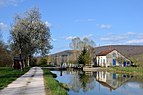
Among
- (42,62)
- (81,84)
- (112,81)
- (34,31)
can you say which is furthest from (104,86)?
(42,62)

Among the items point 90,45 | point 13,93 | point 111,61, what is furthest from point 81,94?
point 90,45

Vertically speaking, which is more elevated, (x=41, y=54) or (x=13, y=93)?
(x=41, y=54)

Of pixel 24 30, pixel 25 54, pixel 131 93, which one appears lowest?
pixel 131 93

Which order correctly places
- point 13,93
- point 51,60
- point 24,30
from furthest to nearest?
point 51,60 < point 24,30 < point 13,93

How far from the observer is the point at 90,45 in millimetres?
102188

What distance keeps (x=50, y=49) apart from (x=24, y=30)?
29.3ft

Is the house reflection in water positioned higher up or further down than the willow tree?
further down

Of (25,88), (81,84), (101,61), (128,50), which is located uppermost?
(128,50)

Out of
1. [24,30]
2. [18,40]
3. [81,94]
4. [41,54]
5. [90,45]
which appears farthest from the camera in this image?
[90,45]

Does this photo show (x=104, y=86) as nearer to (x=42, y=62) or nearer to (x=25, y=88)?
(x=25, y=88)

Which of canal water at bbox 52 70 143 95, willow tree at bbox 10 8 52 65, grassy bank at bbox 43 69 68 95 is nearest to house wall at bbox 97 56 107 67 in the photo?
willow tree at bbox 10 8 52 65

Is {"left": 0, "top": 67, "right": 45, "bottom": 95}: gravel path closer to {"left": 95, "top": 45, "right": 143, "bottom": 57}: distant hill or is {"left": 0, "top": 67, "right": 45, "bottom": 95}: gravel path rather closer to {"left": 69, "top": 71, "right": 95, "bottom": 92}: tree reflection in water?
{"left": 69, "top": 71, "right": 95, "bottom": 92}: tree reflection in water

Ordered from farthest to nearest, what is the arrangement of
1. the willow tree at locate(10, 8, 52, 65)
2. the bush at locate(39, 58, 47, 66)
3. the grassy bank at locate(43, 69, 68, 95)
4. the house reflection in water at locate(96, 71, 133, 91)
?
the bush at locate(39, 58, 47, 66), the willow tree at locate(10, 8, 52, 65), the house reflection in water at locate(96, 71, 133, 91), the grassy bank at locate(43, 69, 68, 95)

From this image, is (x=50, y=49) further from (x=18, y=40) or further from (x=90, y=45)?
(x=90, y=45)
